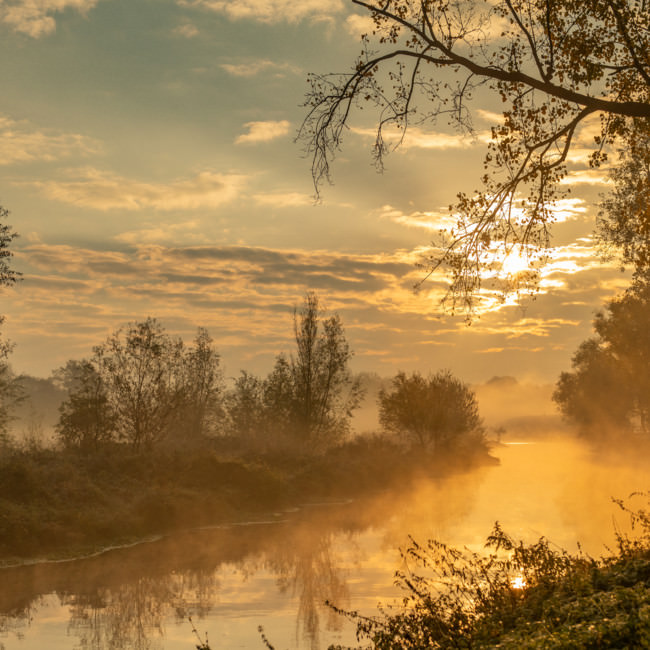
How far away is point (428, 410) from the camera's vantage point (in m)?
56.2

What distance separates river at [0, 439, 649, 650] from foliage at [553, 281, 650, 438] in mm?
16715

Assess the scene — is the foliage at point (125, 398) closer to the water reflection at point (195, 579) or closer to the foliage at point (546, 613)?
the water reflection at point (195, 579)

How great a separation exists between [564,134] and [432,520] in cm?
2016

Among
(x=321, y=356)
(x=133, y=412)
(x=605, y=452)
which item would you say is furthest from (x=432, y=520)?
(x=605, y=452)

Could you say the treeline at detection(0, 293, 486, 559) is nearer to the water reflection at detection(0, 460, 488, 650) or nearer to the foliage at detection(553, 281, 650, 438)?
the water reflection at detection(0, 460, 488, 650)

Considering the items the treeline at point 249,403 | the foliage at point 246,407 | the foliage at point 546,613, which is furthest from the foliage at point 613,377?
the foliage at point 546,613

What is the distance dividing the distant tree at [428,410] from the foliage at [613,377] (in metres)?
11.8

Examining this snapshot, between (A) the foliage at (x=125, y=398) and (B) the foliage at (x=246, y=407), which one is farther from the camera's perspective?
(B) the foliage at (x=246, y=407)

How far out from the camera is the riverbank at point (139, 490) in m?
23.7

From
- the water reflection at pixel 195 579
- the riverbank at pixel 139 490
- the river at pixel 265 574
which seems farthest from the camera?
the riverbank at pixel 139 490

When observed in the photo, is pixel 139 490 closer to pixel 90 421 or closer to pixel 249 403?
pixel 90 421

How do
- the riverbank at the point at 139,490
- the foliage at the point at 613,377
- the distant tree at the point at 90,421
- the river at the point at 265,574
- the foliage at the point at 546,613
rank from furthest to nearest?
the foliage at the point at 613,377, the distant tree at the point at 90,421, the riverbank at the point at 139,490, the river at the point at 265,574, the foliage at the point at 546,613

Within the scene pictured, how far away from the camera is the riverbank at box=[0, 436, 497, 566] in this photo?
23.7m

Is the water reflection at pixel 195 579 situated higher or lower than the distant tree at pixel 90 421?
lower
